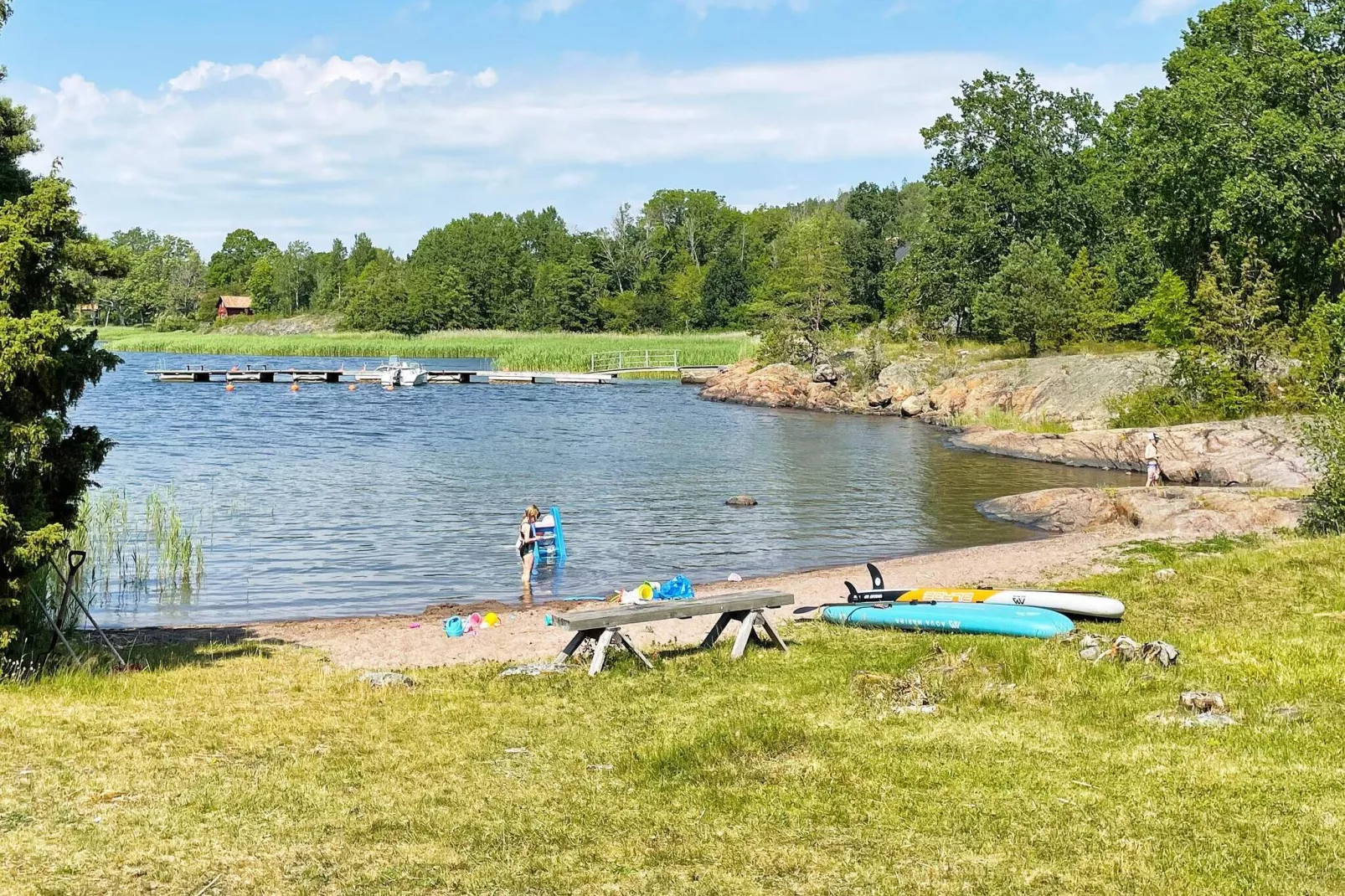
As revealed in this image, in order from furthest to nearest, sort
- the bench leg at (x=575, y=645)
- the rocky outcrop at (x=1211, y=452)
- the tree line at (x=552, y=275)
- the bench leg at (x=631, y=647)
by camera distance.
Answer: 1. the tree line at (x=552, y=275)
2. the rocky outcrop at (x=1211, y=452)
3. the bench leg at (x=575, y=645)
4. the bench leg at (x=631, y=647)

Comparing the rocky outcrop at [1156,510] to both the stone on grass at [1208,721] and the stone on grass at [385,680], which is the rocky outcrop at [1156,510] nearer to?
the stone on grass at [1208,721]

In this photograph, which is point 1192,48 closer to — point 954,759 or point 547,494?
point 547,494

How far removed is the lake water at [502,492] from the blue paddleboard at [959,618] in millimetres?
7842

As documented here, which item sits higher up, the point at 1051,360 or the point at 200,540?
the point at 1051,360

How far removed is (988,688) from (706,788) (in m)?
3.59

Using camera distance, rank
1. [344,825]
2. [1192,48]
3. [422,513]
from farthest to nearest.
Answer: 1. [1192,48]
2. [422,513]
3. [344,825]

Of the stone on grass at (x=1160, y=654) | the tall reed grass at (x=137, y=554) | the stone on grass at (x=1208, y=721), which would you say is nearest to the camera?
the stone on grass at (x=1208, y=721)

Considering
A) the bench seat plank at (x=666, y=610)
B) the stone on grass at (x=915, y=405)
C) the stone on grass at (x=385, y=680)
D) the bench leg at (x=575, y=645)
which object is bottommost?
the stone on grass at (x=385, y=680)

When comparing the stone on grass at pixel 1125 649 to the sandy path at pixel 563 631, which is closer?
the stone on grass at pixel 1125 649

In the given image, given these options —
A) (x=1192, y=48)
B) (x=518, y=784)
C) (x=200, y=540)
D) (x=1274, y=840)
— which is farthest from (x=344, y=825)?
(x=1192, y=48)

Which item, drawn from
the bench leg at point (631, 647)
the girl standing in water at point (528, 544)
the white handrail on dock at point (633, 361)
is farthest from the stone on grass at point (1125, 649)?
the white handrail on dock at point (633, 361)

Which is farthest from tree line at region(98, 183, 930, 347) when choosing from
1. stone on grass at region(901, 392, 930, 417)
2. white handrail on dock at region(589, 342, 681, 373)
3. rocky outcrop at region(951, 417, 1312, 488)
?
rocky outcrop at region(951, 417, 1312, 488)

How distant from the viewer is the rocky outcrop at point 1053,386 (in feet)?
153

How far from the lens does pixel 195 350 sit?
119562 mm
